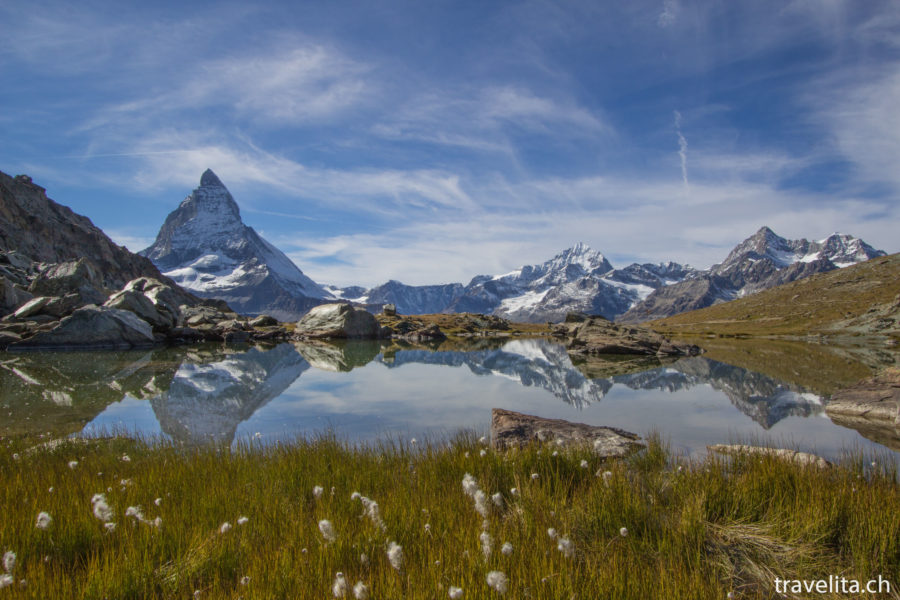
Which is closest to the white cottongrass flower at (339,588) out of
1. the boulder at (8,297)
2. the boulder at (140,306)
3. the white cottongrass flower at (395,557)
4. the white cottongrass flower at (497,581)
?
the white cottongrass flower at (395,557)

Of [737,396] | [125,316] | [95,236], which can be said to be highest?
[95,236]

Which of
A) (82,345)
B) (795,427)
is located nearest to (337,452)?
(795,427)

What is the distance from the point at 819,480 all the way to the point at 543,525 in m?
4.70

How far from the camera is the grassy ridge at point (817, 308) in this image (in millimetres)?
99375

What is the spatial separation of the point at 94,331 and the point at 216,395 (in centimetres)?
2914

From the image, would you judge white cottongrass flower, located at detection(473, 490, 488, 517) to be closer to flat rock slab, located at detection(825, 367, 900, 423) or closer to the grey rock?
flat rock slab, located at detection(825, 367, 900, 423)

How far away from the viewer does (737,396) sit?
21328 millimetres

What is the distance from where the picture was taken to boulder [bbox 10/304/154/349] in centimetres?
3731

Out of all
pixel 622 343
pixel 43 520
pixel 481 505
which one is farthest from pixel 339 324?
pixel 481 505

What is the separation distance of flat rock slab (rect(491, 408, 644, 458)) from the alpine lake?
900mm

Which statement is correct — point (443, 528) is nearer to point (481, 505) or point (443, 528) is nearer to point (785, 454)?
point (481, 505)

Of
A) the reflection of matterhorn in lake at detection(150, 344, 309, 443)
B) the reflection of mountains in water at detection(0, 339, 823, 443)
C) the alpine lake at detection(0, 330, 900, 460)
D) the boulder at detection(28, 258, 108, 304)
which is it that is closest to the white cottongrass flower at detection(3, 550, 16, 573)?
the reflection of matterhorn in lake at detection(150, 344, 309, 443)

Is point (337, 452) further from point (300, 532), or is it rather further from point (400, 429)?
point (400, 429)

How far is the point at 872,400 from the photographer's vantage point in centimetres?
1609
